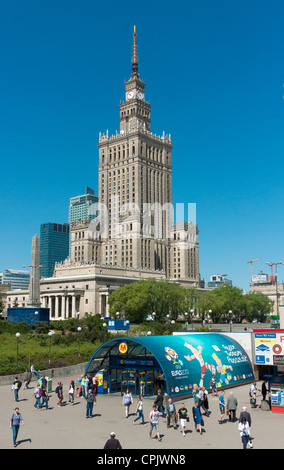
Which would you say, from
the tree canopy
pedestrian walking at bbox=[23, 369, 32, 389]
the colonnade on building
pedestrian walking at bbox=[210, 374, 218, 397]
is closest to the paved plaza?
Answer: pedestrian walking at bbox=[210, 374, 218, 397]

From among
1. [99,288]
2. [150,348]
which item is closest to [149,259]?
[99,288]

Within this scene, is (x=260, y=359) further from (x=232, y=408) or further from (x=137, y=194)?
(x=137, y=194)

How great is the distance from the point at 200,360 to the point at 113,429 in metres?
13.7

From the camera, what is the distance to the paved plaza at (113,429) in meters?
21.0

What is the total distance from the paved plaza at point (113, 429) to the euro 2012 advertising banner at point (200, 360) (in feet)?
7.83

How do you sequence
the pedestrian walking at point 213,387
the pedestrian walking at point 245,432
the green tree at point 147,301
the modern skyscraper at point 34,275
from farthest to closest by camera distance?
1. the green tree at point 147,301
2. the modern skyscraper at point 34,275
3. the pedestrian walking at point 213,387
4. the pedestrian walking at point 245,432

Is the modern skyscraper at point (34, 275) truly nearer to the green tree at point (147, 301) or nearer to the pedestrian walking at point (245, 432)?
the green tree at point (147, 301)

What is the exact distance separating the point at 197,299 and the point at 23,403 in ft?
304

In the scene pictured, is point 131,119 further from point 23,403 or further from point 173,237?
point 23,403

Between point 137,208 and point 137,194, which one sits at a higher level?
point 137,194

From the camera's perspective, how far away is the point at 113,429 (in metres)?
24.0

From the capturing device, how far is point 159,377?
3238 centimetres

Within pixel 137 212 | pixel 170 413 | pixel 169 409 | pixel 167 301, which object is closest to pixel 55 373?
pixel 170 413

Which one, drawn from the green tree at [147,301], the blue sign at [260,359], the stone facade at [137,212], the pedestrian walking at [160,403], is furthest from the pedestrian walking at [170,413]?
the stone facade at [137,212]
